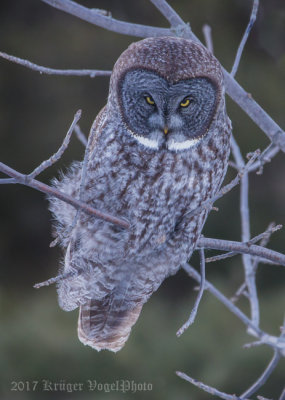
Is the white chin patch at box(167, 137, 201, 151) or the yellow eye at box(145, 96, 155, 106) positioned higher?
the yellow eye at box(145, 96, 155, 106)

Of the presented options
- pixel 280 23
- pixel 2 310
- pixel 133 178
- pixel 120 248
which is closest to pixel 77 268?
pixel 120 248

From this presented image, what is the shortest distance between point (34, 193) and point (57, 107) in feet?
3.54

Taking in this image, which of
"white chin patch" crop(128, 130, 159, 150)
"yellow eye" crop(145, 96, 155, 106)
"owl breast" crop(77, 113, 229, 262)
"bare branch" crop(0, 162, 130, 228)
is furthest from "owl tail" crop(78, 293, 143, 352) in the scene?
"bare branch" crop(0, 162, 130, 228)

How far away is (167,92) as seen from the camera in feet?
8.92

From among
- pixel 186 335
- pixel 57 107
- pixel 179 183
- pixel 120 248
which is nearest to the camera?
pixel 179 183

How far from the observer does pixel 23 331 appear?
20.5 feet

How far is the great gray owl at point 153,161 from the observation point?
2746 mm

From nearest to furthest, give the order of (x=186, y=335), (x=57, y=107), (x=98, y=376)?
1. (x=98, y=376)
2. (x=186, y=335)
3. (x=57, y=107)

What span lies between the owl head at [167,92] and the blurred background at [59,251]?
2714 mm

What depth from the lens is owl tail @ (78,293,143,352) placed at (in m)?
3.45

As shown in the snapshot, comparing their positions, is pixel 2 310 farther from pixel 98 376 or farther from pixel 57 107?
pixel 57 107

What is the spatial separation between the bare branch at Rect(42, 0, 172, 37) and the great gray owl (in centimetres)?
16

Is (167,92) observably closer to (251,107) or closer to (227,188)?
(251,107)

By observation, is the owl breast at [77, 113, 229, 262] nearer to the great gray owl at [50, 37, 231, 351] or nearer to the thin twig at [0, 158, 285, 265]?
the great gray owl at [50, 37, 231, 351]
